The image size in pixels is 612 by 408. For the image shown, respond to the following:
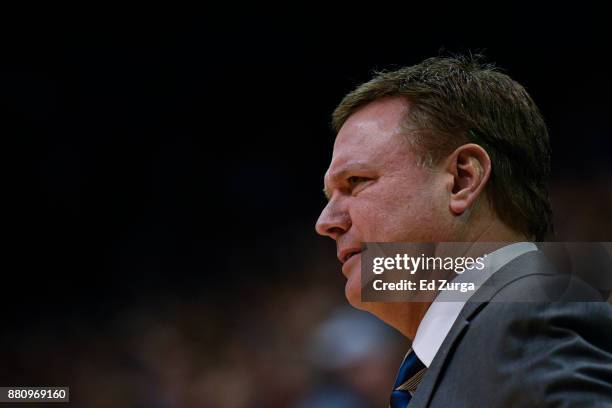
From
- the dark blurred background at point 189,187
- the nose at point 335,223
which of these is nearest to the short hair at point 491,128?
the nose at point 335,223

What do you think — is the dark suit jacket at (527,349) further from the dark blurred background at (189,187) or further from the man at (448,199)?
the dark blurred background at (189,187)

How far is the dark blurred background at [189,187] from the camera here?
2100mm

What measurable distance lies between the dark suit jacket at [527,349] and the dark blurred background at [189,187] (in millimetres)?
1238

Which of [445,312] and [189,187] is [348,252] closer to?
[445,312]

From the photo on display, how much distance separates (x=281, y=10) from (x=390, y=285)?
4.87 ft

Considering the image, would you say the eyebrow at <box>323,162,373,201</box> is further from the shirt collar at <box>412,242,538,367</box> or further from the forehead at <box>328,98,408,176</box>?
the shirt collar at <box>412,242,538,367</box>

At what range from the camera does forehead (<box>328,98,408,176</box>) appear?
101 cm

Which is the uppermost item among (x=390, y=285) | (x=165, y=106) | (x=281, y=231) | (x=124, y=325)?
(x=165, y=106)

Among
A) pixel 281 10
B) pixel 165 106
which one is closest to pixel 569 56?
pixel 281 10

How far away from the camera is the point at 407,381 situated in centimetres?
89

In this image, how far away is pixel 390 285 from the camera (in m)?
0.98

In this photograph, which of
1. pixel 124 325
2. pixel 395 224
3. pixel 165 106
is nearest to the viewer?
pixel 395 224

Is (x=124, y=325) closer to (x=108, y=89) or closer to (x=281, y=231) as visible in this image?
(x=281, y=231)

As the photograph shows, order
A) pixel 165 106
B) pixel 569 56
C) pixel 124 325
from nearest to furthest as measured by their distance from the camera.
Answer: pixel 569 56 < pixel 124 325 < pixel 165 106
